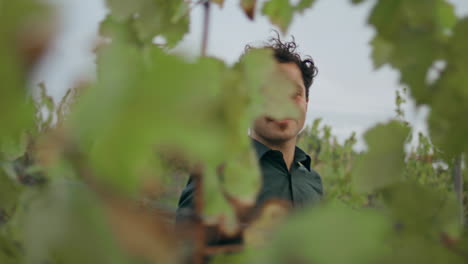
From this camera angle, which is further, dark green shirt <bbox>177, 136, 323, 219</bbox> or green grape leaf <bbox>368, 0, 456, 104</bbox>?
dark green shirt <bbox>177, 136, 323, 219</bbox>

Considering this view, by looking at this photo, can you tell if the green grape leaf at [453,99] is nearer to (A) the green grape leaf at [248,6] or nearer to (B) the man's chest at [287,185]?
(A) the green grape leaf at [248,6]

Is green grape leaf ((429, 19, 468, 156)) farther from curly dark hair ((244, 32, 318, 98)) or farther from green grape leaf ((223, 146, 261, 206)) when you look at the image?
curly dark hair ((244, 32, 318, 98))

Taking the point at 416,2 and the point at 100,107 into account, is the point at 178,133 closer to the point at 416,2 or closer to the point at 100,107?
the point at 100,107

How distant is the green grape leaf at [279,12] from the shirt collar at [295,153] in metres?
1.12

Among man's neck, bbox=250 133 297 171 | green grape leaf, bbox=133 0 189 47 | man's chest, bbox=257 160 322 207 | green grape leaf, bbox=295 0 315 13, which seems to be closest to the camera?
green grape leaf, bbox=133 0 189 47

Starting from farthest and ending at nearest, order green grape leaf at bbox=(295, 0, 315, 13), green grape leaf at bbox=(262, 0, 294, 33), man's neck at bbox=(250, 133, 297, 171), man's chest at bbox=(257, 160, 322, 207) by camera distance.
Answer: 1. man's neck at bbox=(250, 133, 297, 171)
2. man's chest at bbox=(257, 160, 322, 207)
3. green grape leaf at bbox=(262, 0, 294, 33)
4. green grape leaf at bbox=(295, 0, 315, 13)

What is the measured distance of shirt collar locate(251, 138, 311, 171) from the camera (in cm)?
192

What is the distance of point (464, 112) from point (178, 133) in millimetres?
338

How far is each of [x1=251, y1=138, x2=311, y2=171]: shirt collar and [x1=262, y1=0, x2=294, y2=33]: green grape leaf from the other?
1.12 metres

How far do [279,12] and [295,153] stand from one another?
1.59 meters

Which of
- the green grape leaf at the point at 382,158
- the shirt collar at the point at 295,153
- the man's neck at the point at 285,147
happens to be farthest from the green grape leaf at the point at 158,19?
the man's neck at the point at 285,147

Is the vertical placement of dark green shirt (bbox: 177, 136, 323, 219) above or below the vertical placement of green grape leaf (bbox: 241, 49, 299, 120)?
below

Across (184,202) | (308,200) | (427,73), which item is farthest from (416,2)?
(308,200)

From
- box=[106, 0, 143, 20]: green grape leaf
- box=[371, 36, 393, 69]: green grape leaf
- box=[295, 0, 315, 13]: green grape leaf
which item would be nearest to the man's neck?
box=[295, 0, 315, 13]: green grape leaf
